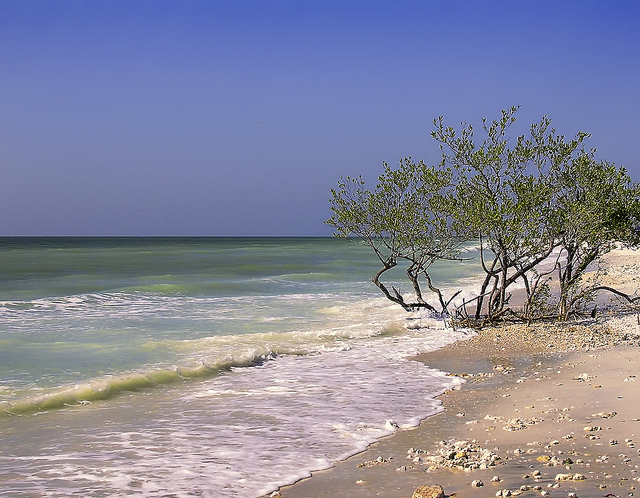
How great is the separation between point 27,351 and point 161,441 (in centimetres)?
916

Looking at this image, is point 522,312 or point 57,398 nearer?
point 57,398

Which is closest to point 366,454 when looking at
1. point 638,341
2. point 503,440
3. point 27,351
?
point 503,440

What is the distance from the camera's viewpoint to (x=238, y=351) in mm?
14680

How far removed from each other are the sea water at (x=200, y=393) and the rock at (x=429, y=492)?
1661 mm

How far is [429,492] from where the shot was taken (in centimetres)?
534

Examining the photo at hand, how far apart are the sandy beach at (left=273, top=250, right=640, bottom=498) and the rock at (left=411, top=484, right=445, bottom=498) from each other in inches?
7.2

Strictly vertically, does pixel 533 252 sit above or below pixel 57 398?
above

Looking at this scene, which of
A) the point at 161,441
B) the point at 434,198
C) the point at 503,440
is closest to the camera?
the point at 503,440

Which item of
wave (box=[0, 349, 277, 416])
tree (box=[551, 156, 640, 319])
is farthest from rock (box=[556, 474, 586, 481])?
tree (box=[551, 156, 640, 319])

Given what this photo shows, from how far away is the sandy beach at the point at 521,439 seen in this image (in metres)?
5.70

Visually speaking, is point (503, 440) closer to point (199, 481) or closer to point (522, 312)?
point (199, 481)

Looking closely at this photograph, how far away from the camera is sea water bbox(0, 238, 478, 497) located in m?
6.99

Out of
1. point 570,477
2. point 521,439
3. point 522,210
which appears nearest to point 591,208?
point 522,210

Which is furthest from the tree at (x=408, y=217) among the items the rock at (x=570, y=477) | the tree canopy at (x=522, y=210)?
the rock at (x=570, y=477)
